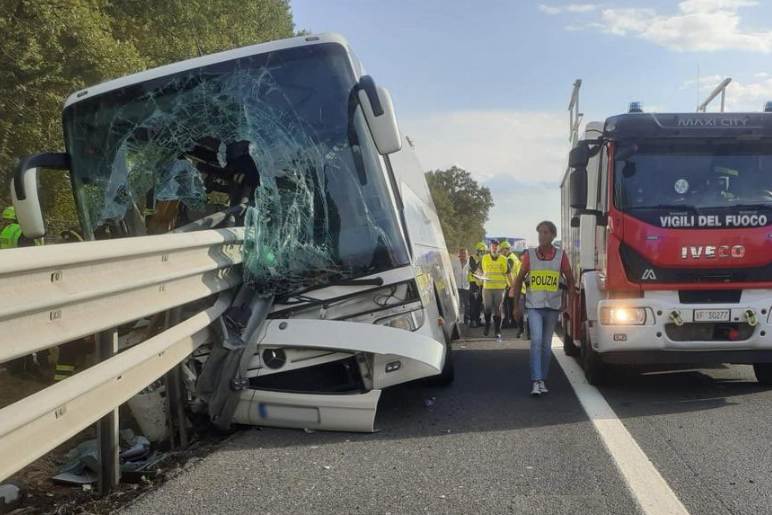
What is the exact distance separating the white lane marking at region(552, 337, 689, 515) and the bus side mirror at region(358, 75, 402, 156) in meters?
2.57

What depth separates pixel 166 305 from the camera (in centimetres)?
417

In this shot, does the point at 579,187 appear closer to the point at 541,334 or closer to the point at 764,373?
the point at 541,334

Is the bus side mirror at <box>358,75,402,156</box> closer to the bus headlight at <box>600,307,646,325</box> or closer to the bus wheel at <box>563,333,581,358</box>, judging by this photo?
the bus headlight at <box>600,307,646,325</box>

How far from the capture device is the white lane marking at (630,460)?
3.90m

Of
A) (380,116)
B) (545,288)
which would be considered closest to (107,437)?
(380,116)

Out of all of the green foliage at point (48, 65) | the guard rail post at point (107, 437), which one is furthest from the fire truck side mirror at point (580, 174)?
the green foliage at point (48, 65)

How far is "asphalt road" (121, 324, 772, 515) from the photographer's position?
3965mm

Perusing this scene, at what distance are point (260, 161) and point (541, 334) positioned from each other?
3446 millimetres

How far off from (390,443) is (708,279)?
11.4ft

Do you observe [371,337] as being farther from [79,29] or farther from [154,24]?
[154,24]

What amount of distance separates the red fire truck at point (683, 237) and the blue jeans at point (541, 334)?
1.43 feet

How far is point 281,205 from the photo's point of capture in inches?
213

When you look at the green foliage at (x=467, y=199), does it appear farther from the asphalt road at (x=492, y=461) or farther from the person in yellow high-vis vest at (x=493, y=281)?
the asphalt road at (x=492, y=461)

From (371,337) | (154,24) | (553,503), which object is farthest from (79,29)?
(553,503)
